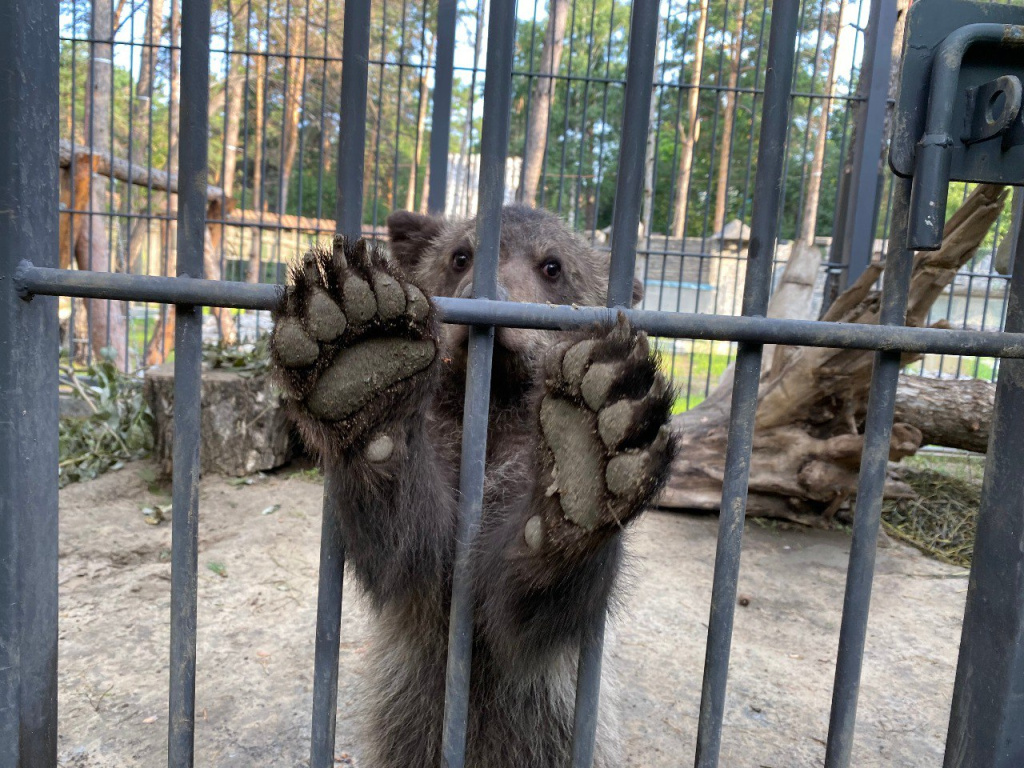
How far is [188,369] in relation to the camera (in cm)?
154

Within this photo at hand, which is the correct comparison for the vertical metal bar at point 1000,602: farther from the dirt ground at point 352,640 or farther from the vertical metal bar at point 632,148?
the dirt ground at point 352,640

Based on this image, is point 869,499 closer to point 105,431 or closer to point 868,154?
point 105,431

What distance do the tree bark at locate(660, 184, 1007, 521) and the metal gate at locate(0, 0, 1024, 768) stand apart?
333cm

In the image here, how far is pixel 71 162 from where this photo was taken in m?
8.66

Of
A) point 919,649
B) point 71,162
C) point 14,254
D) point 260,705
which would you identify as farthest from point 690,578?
point 71,162

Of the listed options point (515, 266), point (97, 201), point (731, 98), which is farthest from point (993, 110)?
point (97, 201)

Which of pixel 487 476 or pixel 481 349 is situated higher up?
pixel 481 349

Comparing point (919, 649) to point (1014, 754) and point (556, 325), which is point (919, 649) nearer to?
point (1014, 754)

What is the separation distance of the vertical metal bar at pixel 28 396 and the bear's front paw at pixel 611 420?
1.02m

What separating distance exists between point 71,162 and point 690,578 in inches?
320

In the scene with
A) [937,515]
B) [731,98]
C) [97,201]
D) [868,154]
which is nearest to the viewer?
[937,515]

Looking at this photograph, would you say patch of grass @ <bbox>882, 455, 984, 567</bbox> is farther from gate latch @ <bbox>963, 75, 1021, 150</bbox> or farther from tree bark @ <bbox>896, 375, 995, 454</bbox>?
gate latch @ <bbox>963, 75, 1021, 150</bbox>

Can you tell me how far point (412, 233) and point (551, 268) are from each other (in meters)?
0.92

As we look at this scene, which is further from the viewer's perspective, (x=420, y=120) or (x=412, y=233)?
(x=420, y=120)
